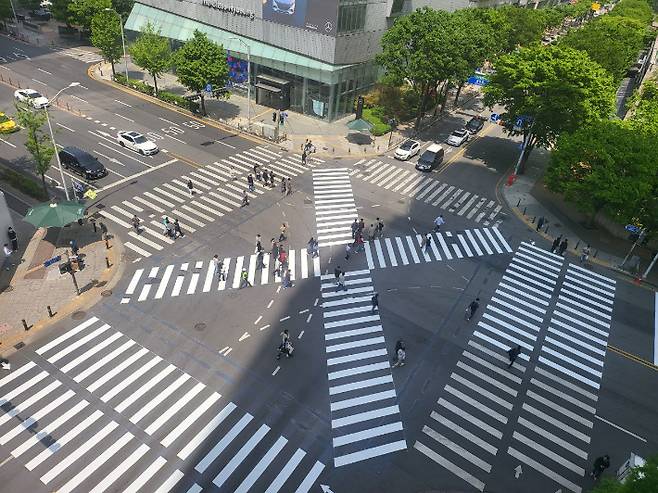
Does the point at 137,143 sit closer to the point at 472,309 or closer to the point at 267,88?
the point at 267,88

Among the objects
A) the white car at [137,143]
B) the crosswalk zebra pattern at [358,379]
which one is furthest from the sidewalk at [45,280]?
the crosswalk zebra pattern at [358,379]

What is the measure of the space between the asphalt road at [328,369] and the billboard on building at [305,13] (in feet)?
89.1

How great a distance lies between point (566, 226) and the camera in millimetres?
45875

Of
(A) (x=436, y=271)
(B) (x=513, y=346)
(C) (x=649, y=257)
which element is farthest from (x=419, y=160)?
(B) (x=513, y=346)

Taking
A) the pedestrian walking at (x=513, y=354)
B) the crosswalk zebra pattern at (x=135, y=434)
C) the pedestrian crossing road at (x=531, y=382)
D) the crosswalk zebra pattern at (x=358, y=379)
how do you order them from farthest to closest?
the pedestrian walking at (x=513, y=354), the pedestrian crossing road at (x=531, y=382), the crosswalk zebra pattern at (x=358, y=379), the crosswalk zebra pattern at (x=135, y=434)

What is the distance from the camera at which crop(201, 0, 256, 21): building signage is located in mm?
63194

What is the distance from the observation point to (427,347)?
29.8m

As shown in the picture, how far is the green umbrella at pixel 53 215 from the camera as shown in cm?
3164

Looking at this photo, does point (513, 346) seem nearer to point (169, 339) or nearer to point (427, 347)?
point (427, 347)

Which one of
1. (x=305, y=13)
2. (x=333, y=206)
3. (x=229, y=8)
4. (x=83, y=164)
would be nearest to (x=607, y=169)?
(x=333, y=206)

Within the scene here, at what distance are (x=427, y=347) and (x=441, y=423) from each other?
18.5 feet

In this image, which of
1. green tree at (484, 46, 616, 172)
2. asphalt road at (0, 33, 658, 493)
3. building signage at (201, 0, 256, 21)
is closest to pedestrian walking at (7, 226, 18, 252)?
asphalt road at (0, 33, 658, 493)

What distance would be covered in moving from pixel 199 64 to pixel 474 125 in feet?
123

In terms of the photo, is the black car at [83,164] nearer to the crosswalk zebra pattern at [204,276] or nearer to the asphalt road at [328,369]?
the asphalt road at [328,369]
